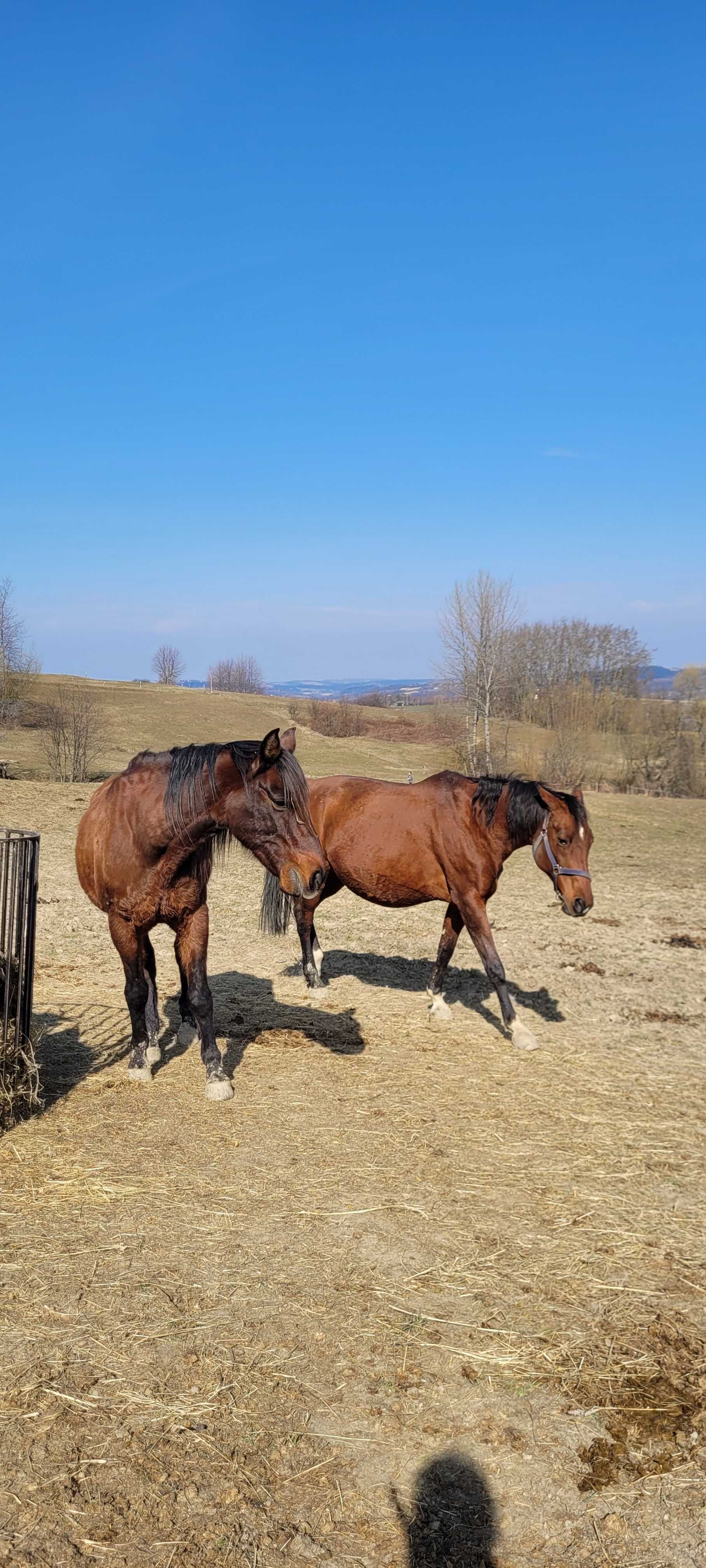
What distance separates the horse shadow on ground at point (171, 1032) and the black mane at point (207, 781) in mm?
1544

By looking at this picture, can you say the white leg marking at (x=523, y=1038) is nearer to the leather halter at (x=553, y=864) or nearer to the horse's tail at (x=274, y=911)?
the leather halter at (x=553, y=864)

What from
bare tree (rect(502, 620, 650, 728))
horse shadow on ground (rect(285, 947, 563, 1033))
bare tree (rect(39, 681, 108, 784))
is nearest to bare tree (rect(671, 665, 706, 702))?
bare tree (rect(502, 620, 650, 728))

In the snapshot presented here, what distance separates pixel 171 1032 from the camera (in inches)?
259

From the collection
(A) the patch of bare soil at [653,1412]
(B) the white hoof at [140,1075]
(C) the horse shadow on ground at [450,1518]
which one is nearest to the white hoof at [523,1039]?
(B) the white hoof at [140,1075]

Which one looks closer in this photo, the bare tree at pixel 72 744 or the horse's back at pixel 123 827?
the horse's back at pixel 123 827

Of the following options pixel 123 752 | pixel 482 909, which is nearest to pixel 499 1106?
pixel 482 909

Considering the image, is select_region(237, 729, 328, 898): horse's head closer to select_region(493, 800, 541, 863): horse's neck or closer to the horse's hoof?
the horse's hoof

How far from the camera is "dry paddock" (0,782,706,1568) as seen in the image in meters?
2.34

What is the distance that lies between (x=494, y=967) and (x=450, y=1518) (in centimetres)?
427

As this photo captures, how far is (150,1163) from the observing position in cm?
432

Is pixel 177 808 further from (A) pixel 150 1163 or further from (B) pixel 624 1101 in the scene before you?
(B) pixel 624 1101

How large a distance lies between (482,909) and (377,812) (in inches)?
49.5

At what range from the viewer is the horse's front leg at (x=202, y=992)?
17.2ft

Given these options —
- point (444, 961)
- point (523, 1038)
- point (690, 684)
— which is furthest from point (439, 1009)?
point (690, 684)
